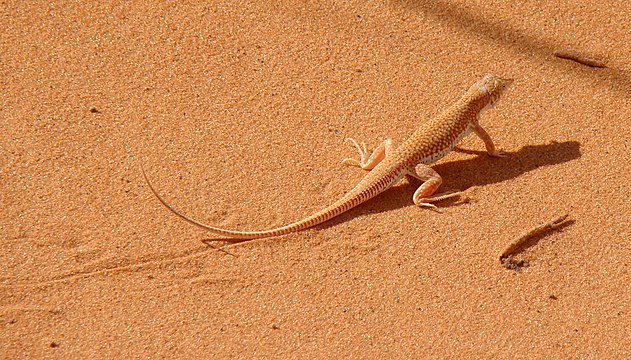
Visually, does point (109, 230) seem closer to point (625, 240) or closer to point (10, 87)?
point (10, 87)

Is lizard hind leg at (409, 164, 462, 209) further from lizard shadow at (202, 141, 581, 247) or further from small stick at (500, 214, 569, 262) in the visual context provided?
small stick at (500, 214, 569, 262)

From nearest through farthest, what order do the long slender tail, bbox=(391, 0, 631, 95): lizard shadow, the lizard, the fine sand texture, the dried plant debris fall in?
the fine sand texture → the dried plant debris → the long slender tail → the lizard → bbox=(391, 0, 631, 95): lizard shadow

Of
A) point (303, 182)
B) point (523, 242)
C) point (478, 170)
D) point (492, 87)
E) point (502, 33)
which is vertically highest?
point (502, 33)

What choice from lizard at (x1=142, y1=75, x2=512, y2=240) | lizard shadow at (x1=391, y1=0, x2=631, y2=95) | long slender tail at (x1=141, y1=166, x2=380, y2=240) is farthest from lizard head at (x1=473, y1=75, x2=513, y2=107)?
long slender tail at (x1=141, y1=166, x2=380, y2=240)

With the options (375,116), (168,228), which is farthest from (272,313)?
(375,116)

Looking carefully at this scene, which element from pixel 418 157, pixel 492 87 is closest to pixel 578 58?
pixel 492 87

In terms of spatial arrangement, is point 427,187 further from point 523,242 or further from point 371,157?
point 523,242

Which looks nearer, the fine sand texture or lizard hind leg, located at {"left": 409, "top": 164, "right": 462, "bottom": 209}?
the fine sand texture
